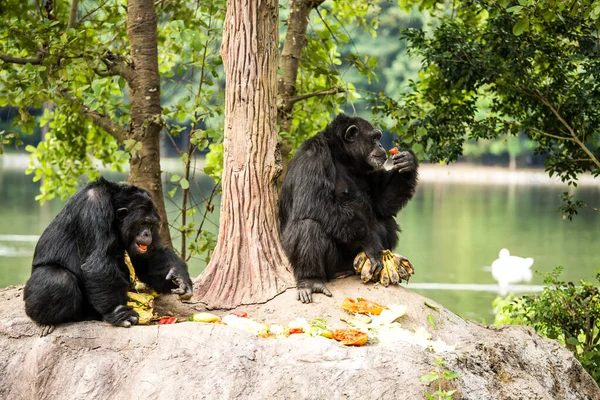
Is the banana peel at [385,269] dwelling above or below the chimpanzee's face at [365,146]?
below

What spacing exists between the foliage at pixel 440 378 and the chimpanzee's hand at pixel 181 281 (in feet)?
7.03

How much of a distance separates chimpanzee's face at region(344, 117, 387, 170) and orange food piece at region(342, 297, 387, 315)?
5.11 feet

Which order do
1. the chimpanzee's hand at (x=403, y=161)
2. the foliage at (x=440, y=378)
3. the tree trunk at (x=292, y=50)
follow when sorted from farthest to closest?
the tree trunk at (x=292, y=50) < the chimpanzee's hand at (x=403, y=161) < the foliage at (x=440, y=378)

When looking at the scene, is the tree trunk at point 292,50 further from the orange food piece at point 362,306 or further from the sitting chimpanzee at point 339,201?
the orange food piece at point 362,306

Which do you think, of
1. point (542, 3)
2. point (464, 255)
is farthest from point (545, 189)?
point (542, 3)

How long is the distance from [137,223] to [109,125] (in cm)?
380

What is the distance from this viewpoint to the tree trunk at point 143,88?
867 centimetres

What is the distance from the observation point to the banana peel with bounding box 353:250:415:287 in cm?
687

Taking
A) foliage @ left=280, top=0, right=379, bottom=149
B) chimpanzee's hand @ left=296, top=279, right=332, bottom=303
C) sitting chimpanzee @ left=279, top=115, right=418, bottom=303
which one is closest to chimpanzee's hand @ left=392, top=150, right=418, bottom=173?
sitting chimpanzee @ left=279, top=115, right=418, bottom=303

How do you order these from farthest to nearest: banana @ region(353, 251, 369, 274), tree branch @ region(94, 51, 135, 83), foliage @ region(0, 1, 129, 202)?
tree branch @ region(94, 51, 135, 83) → foliage @ region(0, 1, 129, 202) → banana @ region(353, 251, 369, 274)

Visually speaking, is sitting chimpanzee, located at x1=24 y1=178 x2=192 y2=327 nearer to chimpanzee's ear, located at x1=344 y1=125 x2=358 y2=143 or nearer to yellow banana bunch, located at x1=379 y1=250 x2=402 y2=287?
yellow banana bunch, located at x1=379 y1=250 x2=402 y2=287

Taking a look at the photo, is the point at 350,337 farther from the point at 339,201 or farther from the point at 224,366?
the point at 339,201

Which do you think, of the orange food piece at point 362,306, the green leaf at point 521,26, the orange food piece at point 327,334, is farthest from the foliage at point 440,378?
the green leaf at point 521,26

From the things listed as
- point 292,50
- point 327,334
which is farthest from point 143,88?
point 327,334
